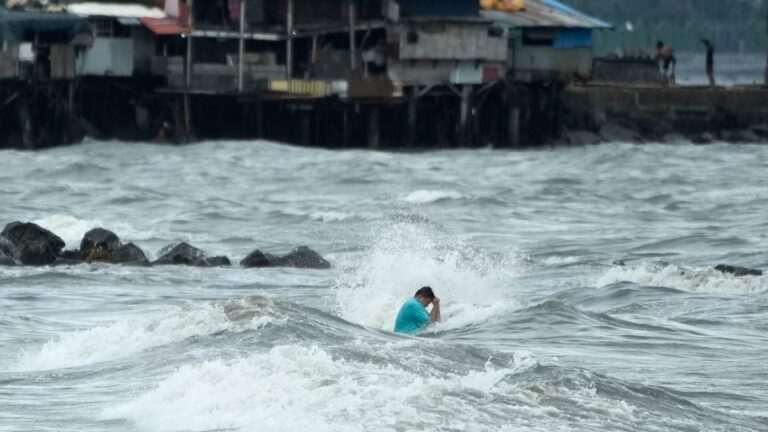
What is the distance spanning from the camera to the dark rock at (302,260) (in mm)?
27656

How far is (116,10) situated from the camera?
59.9 metres

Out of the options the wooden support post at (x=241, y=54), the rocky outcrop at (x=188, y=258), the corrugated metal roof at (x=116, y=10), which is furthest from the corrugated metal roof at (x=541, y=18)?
A: the rocky outcrop at (x=188, y=258)

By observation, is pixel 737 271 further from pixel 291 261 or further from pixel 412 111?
pixel 412 111

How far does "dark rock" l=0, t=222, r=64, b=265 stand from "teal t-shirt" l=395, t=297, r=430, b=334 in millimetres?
9284

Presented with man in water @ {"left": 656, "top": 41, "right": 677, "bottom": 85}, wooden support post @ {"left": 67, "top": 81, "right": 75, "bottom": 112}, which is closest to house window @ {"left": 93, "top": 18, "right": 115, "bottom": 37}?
wooden support post @ {"left": 67, "top": 81, "right": 75, "bottom": 112}

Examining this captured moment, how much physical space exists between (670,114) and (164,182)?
82.3 ft

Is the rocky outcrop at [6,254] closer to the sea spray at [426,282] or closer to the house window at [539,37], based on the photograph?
the sea spray at [426,282]

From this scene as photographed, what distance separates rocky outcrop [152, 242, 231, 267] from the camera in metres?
27.5

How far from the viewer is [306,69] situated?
193ft

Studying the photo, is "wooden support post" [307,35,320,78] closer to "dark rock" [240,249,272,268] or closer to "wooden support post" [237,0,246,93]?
"wooden support post" [237,0,246,93]

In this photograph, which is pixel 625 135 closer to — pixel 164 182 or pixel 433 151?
pixel 433 151

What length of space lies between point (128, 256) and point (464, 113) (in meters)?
32.0

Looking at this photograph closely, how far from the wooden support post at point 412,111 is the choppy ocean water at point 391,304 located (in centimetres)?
735

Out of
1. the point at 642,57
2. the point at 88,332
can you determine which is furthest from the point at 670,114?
the point at 88,332
